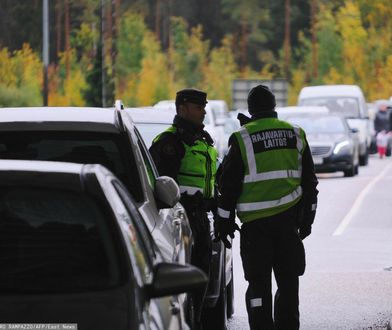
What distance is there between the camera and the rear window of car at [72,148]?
7.77 metres

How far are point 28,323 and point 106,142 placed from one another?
2972mm

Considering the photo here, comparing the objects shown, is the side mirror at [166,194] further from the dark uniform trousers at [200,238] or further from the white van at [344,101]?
the white van at [344,101]

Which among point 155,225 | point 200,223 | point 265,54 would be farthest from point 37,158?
point 265,54

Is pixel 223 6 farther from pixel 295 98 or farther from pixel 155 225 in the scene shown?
pixel 155 225

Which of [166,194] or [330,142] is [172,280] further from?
[330,142]

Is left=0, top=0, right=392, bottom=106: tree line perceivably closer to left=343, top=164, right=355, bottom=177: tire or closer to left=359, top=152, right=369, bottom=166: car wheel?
left=359, top=152, right=369, bottom=166: car wheel

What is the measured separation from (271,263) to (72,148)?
1.78 meters

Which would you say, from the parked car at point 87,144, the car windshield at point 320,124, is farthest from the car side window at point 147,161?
the car windshield at point 320,124

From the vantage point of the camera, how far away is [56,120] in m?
7.82

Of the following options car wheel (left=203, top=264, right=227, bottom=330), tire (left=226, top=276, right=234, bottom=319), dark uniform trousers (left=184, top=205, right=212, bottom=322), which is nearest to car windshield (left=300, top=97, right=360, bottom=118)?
tire (left=226, top=276, right=234, bottom=319)

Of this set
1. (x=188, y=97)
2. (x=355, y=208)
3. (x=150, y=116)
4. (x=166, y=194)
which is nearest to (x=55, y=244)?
(x=166, y=194)

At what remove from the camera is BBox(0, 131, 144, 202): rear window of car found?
25.5 ft

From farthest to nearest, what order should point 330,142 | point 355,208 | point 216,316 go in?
point 330,142 → point 355,208 → point 216,316

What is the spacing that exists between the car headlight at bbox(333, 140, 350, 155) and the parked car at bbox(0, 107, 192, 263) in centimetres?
2902
